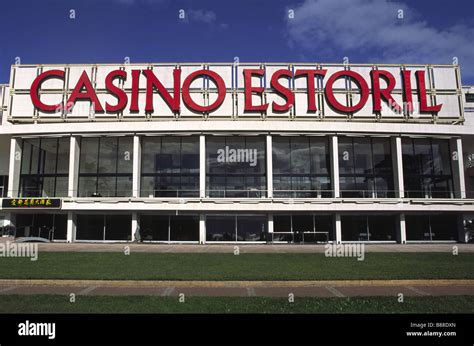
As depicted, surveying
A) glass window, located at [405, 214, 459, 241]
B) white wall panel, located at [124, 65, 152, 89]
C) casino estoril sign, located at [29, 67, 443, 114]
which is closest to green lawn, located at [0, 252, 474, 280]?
glass window, located at [405, 214, 459, 241]

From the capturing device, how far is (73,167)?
35.8m

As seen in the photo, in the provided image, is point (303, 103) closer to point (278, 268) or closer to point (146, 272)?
point (278, 268)

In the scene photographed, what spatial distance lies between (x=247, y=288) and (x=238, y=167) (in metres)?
26.0

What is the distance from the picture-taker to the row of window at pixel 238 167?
36.2m

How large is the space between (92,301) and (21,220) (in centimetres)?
3436

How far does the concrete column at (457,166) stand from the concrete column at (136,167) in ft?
108

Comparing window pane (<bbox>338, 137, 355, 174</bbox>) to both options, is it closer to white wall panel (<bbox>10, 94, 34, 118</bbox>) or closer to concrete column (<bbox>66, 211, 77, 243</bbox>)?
concrete column (<bbox>66, 211, 77, 243</bbox>)

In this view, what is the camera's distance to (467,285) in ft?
37.2

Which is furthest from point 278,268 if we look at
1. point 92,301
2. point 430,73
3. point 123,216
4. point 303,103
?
point 430,73

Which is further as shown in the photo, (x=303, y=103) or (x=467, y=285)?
(x=303, y=103)

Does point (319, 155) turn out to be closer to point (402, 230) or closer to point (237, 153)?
point (237, 153)

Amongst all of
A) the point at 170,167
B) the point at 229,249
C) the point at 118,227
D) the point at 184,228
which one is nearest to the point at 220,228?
the point at 184,228

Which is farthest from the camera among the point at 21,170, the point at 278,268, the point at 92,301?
the point at 21,170
